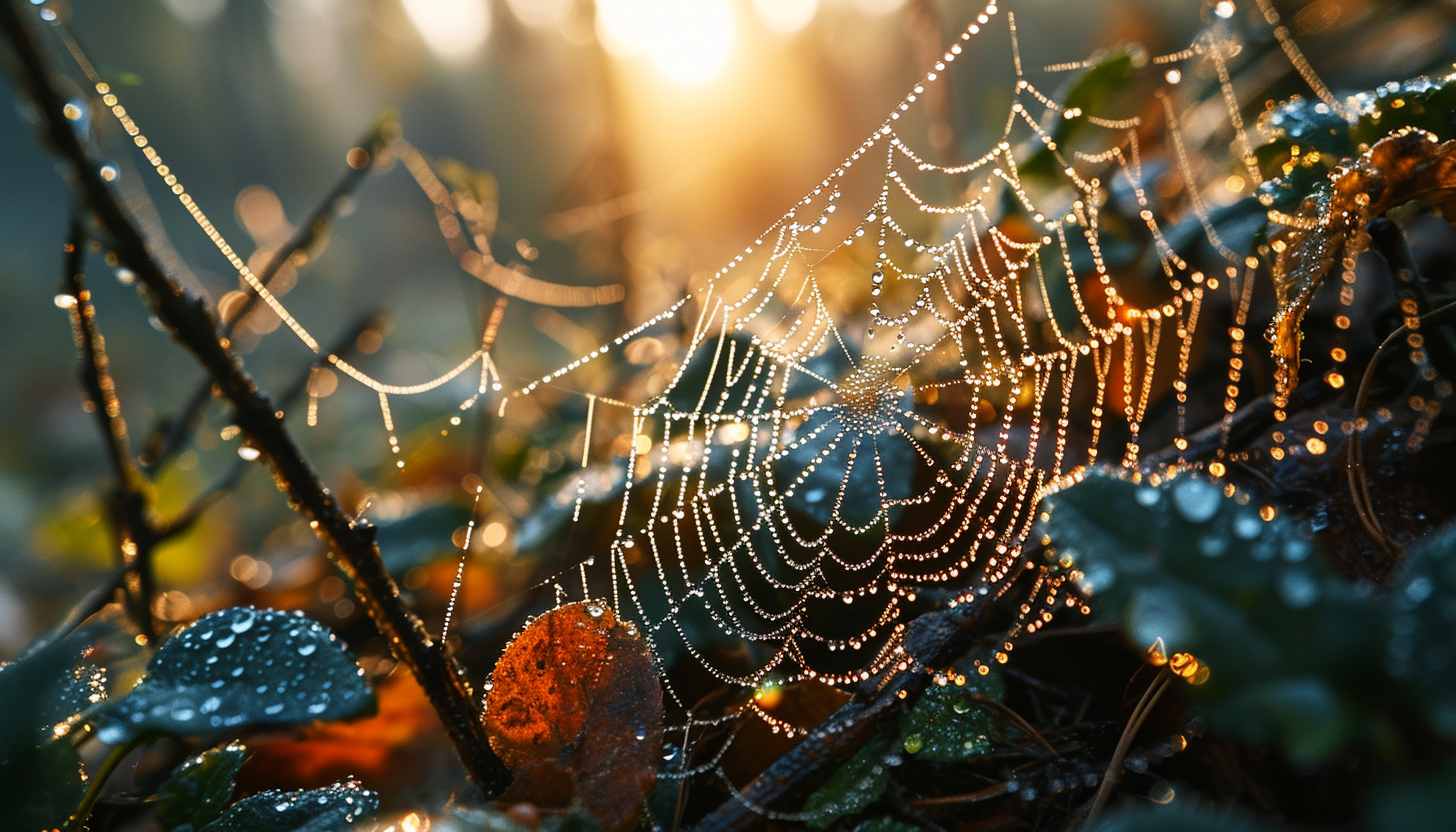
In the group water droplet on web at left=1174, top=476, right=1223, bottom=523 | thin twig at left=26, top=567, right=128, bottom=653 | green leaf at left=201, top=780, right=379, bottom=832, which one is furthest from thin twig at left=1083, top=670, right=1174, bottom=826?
thin twig at left=26, top=567, right=128, bottom=653

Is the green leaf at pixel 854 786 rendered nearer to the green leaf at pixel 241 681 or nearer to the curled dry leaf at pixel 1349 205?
the green leaf at pixel 241 681

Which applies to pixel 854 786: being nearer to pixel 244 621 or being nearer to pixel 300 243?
pixel 244 621

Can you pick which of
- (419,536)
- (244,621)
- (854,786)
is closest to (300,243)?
(419,536)

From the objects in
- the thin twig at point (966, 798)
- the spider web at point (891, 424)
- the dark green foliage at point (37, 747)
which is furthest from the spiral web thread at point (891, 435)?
the dark green foliage at point (37, 747)

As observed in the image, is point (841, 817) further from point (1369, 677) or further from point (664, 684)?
point (1369, 677)

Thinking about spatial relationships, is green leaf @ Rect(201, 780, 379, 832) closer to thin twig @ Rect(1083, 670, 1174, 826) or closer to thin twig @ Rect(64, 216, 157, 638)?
thin twig @ Rect(64, 216, 157, 638)
